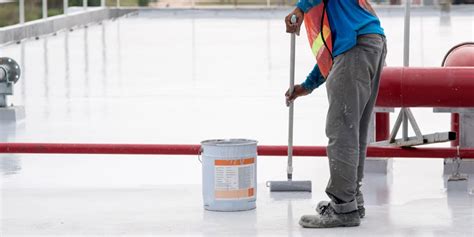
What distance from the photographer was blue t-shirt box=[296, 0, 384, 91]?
554 centimetres

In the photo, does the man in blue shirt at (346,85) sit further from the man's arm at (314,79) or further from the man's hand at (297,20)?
the man's arm at (314,79)

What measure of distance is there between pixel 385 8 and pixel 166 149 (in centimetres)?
1996

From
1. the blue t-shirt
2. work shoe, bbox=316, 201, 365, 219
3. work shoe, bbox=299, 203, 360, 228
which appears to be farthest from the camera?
work shoe, bbox=316, 201, 365, 219

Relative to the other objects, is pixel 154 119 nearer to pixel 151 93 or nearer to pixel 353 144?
pixel 151 93

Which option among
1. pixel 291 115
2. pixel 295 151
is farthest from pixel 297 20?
pixel 295 151

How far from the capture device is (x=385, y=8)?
86.2 ft

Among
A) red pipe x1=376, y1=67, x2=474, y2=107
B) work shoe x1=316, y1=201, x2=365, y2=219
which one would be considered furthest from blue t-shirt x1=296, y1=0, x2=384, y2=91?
red pipe x1=376, y1=67, x2=474, y2=107

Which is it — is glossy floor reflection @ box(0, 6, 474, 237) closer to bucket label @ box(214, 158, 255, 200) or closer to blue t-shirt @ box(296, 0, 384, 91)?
bucket label @ box(214, 158, 255, 200)

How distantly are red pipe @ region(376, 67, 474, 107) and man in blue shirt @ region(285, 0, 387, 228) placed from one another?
3.45ft

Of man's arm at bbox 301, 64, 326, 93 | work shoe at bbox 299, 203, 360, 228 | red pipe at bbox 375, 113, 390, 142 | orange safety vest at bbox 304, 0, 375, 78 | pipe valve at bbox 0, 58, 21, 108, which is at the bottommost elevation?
work shoe at bbox 299, 203, 360, 228

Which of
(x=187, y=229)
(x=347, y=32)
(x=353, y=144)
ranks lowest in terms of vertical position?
(x=187, y=229)

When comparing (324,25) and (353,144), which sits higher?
(324,25)

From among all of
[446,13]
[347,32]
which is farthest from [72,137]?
[446,13]

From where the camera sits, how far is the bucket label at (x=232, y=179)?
6035 mm
